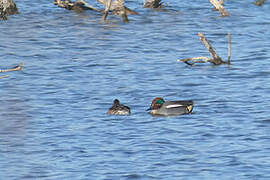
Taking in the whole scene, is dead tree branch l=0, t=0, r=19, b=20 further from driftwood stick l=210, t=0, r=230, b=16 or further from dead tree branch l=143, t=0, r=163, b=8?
driftwood stick l=210, t=0, r=230, b=16

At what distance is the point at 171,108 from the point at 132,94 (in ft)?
10.7

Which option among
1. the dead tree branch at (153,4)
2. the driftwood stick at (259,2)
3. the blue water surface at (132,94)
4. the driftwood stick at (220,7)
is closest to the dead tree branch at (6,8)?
the blue water surface at (132,94)

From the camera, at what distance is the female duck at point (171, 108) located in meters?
22.0

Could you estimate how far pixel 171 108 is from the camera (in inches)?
881

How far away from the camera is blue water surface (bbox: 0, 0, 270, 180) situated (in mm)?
16859

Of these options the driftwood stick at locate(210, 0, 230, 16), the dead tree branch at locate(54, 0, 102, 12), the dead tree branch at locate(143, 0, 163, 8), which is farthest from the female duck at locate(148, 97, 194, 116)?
the dead tree branch at locate(143, 0, 163, 8)

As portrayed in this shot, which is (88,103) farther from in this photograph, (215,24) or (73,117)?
(215,24)

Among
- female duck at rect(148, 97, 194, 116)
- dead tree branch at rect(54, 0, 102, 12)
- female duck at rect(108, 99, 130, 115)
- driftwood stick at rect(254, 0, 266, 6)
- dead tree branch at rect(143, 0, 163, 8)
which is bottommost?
driftwood stick at rect(254, 0, 266, 6)

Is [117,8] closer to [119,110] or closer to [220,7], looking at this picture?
[220,7]

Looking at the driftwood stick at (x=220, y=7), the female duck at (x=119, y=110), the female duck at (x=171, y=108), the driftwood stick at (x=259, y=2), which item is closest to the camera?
the female duck at (x=119, y=110)

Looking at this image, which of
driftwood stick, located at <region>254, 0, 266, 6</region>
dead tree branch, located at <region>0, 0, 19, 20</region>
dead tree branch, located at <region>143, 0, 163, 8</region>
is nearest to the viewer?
dead tree branch, located at <region>0, 0, 19, 20</region>

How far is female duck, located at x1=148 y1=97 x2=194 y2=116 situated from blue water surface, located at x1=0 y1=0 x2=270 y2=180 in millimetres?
244

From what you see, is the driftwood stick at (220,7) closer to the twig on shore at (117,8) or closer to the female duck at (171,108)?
the twig on shore at (117,8)

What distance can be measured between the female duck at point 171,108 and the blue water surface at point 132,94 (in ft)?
0.80
